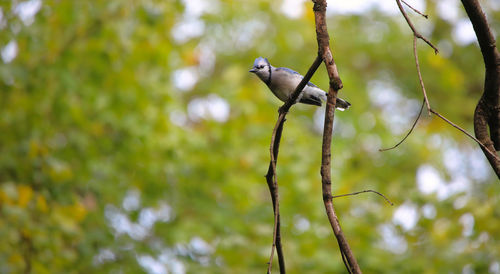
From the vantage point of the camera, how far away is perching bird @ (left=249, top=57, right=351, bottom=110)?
360cm

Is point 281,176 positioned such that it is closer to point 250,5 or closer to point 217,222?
point 217,222

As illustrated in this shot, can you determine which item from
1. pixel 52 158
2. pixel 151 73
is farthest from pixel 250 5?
pixel 52 158

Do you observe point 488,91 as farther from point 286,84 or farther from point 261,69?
point 261,69

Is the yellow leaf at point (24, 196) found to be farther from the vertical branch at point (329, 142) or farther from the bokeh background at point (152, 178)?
the vertical branch at point (329, 142)

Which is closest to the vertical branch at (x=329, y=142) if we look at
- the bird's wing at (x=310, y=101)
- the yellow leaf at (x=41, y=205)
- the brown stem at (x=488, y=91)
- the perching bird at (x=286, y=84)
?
the brown stem at (x=488, y=91)

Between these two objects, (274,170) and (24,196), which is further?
(24,196)

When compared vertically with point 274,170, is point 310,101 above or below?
above

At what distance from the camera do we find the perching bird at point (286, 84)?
360cm

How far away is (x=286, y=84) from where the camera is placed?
11.8ft

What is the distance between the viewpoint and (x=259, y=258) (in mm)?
4113

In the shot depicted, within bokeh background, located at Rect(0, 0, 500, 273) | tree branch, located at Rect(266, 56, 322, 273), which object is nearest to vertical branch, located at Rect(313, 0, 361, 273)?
tree branch, located at Rect(266, 56, 322, 273)

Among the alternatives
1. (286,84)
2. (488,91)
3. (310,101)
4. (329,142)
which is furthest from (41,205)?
(488,91)

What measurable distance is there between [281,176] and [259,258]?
0.85 meters

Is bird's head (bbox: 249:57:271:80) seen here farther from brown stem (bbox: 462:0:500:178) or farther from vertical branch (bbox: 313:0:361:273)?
brown stem (bbox: 462:0:500:178)
